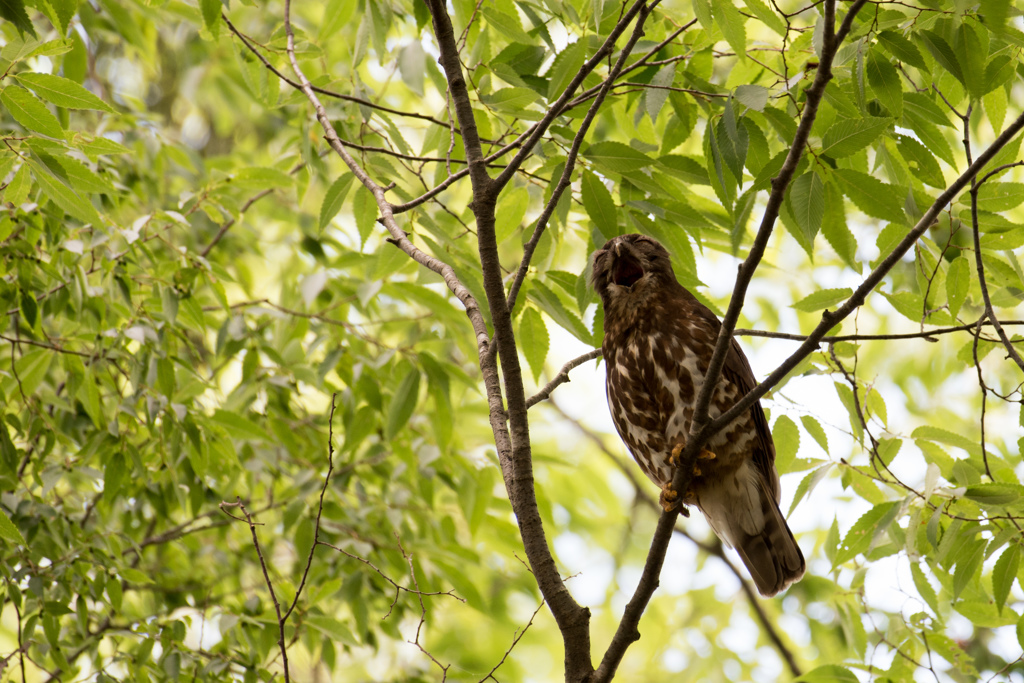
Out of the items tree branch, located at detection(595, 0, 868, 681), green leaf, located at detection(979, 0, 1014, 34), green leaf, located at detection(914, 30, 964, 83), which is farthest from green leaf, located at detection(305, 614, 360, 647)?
green leaf, located at detection(979, 0, 1014, 34)

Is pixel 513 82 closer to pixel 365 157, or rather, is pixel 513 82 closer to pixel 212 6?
pixel 365 157

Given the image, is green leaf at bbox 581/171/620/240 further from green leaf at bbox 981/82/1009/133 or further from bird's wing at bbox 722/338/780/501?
green leaf at bbox 981/82/1009/133

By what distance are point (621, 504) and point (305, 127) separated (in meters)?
5.63

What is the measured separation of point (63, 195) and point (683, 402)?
2.32 metres

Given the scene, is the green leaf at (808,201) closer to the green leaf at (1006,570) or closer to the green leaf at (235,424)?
the green leaf at (1006,570)

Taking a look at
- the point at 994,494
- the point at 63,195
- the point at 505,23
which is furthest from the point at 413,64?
the point at 994,494

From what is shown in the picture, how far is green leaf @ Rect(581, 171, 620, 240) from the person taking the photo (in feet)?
8.58

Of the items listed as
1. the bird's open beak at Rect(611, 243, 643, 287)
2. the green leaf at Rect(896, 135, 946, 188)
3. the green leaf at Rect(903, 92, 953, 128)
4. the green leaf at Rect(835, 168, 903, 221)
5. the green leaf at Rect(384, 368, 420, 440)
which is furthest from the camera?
the bird's open beak at Rect(611, 243, 643, 287)

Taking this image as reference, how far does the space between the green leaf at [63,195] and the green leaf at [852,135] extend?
210 centimetres

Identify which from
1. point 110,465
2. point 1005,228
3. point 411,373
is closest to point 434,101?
point 411,373

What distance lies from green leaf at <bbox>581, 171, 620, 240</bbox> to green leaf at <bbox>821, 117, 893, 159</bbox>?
2.17ft

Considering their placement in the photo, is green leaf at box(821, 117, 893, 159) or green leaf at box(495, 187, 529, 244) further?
green leaf at box(495, 187, 529, 244)

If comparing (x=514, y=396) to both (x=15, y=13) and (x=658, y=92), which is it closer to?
(x=658, y=92)

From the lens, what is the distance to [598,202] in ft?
8.62
